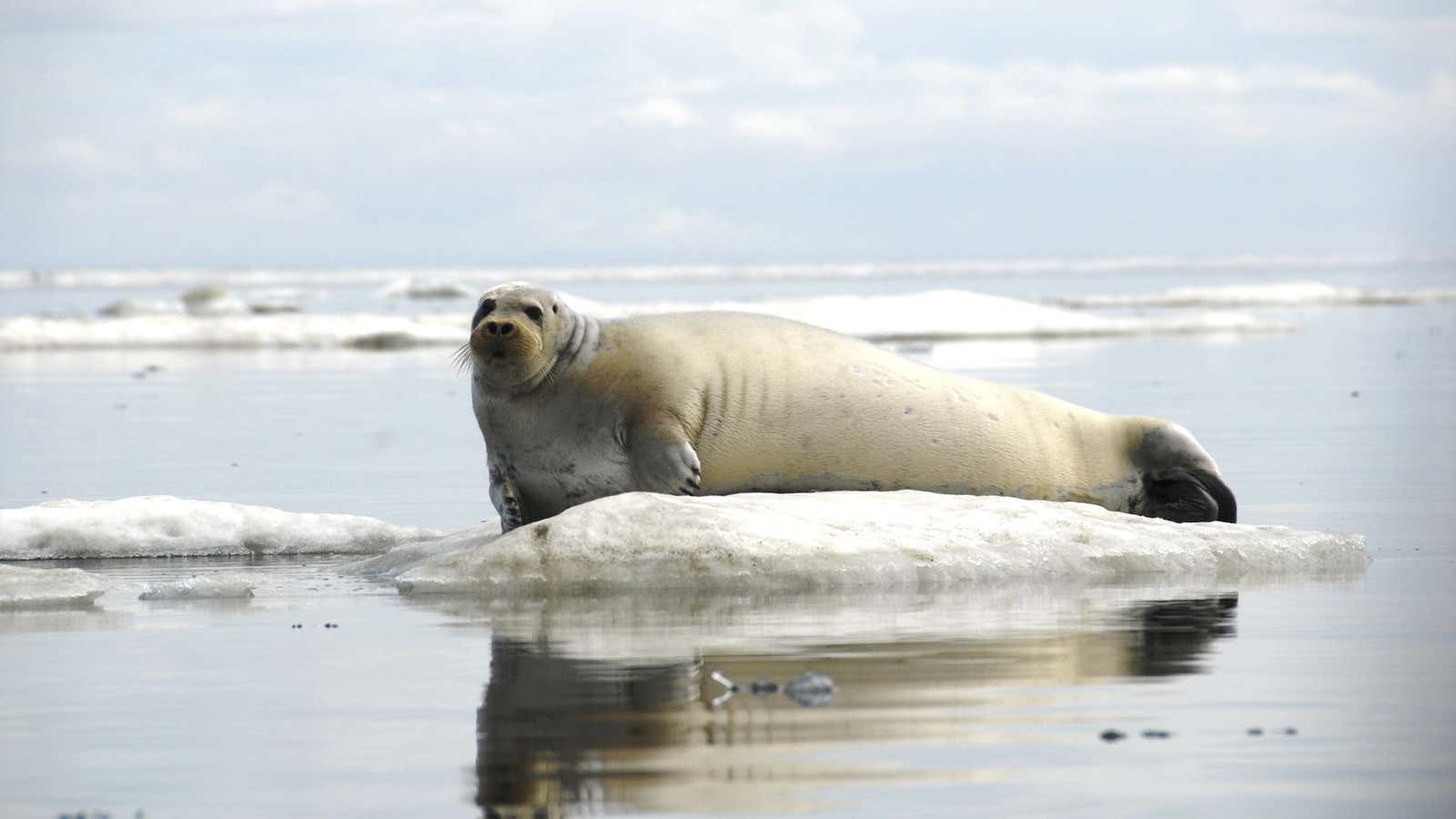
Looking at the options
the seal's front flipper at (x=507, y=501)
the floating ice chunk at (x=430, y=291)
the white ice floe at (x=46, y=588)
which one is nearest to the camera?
the white ice floe at (x=46, y=588)

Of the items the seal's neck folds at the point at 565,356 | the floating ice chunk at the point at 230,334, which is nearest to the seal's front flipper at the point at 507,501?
the seal's neck folds at the point at 565,356

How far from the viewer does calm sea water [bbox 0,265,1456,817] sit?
464 centimetres

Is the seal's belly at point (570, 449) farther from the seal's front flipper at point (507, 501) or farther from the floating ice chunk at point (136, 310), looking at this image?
the floating ice chunk at point (136, 310)

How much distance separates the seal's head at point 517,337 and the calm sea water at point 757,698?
1.10 meters

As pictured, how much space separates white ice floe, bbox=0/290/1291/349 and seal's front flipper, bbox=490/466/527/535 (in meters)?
22.5

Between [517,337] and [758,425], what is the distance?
1.13 metres

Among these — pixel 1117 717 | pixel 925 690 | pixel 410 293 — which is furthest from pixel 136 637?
pixel 410 293

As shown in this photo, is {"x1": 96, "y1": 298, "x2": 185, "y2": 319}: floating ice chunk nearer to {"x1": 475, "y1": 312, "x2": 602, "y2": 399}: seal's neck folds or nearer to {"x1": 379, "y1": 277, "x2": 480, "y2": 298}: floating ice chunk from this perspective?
{"x1": 379, "y1": 277, "x2": 480, "y2": 298}: floating ice chunk

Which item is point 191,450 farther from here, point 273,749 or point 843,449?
point 273,749

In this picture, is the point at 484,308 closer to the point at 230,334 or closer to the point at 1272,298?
the point at 230,334

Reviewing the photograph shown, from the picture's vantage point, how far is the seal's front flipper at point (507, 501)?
9258 mm

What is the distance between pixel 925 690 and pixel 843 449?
149 inches

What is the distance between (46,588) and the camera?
8180 millimetres

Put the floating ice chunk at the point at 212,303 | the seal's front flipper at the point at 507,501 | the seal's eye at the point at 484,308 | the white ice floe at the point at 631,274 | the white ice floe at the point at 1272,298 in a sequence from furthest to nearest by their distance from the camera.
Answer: the white ice floe at the point at 631,274 → the floating ice chunk at the point at 212,303 → the white ice floe at the point at 1272,298 → the seal's eye at the point at 484,308 → the seal's front flipper at the point at 507,501
